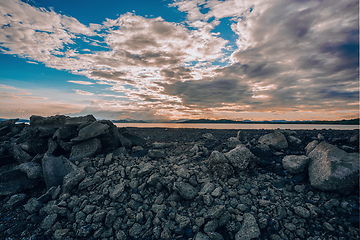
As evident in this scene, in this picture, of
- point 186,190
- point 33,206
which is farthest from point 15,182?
point 186,190

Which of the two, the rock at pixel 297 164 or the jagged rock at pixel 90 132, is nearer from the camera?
the rock at pixel 297 164

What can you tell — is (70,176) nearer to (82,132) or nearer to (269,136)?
(82,132)

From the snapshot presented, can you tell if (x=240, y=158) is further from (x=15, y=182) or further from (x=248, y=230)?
(x=15, y=182)

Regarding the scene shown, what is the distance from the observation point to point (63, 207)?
6.12 meters

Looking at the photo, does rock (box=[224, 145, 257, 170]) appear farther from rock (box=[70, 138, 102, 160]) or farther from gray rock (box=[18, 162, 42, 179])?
gray rock (box=[18, 162, 42, 179])

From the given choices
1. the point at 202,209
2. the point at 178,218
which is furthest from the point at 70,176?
the point at 202,209

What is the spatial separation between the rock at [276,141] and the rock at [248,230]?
200 inches

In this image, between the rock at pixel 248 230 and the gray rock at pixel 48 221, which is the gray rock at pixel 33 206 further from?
the rock at pixel 248 230

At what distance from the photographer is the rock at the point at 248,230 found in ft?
15.0

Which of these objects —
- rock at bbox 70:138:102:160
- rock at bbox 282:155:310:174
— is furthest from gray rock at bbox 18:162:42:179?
rock at bbox 282:155:310:174

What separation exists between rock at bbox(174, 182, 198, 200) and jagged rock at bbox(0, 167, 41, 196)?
7065 mm

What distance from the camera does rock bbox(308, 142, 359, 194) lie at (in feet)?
16.5

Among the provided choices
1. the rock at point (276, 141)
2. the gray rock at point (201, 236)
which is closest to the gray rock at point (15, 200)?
the gray rock at point (201, 236)

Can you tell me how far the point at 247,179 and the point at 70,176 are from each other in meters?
7.74
